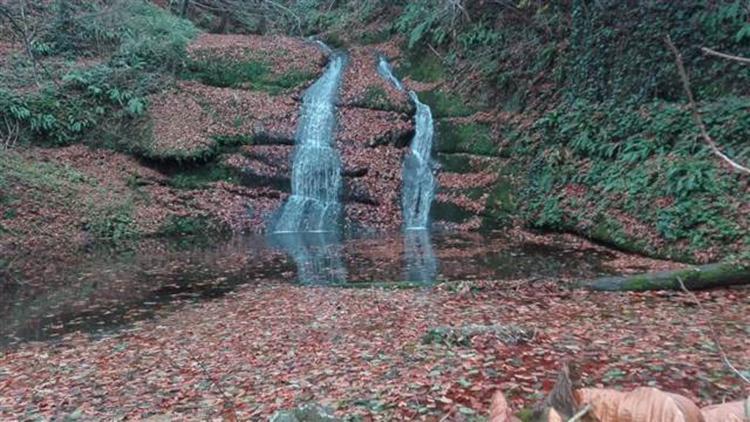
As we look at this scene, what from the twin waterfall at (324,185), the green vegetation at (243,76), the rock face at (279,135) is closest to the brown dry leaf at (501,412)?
the twin waterfall at (324,185)

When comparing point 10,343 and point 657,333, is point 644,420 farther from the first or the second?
point 10,343

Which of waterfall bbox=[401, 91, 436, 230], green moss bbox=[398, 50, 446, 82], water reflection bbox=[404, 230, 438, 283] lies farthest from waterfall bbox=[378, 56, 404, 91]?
water reflection bbox=[404, 230, 438, 283]

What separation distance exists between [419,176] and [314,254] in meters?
5.67

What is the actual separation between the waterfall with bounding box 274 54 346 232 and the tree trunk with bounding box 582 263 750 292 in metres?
10.1

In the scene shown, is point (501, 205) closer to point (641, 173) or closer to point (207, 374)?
point (641, 173)

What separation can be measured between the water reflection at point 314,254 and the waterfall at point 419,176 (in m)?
2.45

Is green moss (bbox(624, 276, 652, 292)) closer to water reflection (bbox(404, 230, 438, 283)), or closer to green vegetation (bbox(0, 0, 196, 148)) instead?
water reflection (bbox(404, 230, 438, 283))

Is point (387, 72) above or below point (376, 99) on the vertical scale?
above

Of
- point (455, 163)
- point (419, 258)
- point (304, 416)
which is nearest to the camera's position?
point (304, 416)

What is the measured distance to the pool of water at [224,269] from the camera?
844 cm

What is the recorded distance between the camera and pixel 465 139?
691 inches

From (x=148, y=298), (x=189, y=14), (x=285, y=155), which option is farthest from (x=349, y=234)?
(x=189, y=14)

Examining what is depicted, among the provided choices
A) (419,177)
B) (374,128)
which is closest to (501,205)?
(419,177)

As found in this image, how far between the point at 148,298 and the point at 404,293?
4279 mm
